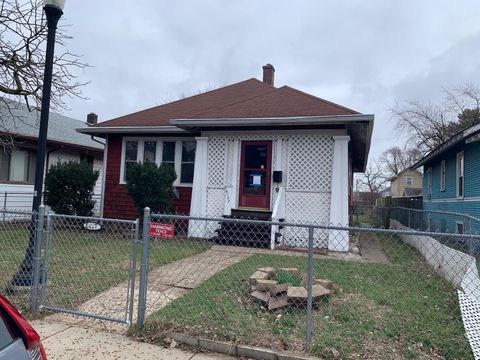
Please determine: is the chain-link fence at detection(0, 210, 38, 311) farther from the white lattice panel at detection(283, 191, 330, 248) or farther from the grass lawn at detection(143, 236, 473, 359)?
the white lattice panel at detection(283, 191, 330, 248)

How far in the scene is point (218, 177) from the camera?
11.2m

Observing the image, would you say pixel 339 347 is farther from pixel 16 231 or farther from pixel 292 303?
pixel 16 231

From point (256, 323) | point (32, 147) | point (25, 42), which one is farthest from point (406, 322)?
point (32, 147)

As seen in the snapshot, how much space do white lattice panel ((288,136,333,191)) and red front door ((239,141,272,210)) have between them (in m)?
0.70

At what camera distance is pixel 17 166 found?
603 inches

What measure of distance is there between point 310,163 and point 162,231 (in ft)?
22.3

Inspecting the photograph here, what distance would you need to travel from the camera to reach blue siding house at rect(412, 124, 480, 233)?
430 inches

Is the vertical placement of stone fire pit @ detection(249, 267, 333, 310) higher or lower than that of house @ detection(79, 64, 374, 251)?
lower

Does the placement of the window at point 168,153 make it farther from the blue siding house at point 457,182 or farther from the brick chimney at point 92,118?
the brick chimney at point 92,118

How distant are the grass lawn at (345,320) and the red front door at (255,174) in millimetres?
4684

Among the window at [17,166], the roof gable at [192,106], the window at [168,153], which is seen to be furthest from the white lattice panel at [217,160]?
the window at [17,166]

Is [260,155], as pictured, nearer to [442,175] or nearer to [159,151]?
[159,151]

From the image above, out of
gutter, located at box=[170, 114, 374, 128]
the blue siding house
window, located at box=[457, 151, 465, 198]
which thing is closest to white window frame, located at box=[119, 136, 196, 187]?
gutter, located at box=[170, 114, 374, 128]

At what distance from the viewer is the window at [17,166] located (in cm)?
1478
